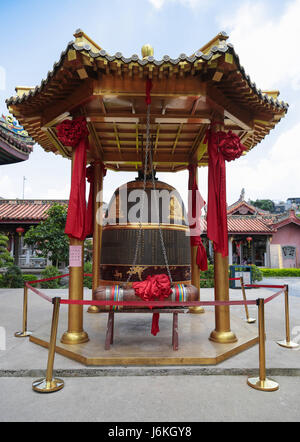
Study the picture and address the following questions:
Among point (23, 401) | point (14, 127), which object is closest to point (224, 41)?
point (23, 401)

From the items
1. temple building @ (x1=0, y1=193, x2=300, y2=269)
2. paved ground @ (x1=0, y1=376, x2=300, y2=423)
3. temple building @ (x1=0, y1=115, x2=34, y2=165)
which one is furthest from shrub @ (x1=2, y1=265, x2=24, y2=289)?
paved ground @ (x1=0, y1=376, x2=300, y2=423)

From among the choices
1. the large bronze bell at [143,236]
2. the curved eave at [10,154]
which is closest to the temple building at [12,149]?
the curved eave at [10,154]

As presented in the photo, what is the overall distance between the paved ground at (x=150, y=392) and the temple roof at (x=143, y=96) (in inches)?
128

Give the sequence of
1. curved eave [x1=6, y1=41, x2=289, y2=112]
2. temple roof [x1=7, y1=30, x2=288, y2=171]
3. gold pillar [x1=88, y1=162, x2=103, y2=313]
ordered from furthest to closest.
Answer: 1. gold pillar [x1=88, y1=162, x2=103, y2=313]
2. temple roof [x1=7, y1=30, x2=288, y2=171]
3. curved eave [x1=6, y1=41, x2=289, y2=112]

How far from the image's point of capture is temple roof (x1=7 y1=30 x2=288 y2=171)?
129 inches

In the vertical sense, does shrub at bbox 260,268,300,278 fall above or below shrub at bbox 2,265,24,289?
below

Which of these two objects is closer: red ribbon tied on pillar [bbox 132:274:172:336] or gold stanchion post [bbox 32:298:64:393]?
gold stanchion post [bbox 32:298:64:393]

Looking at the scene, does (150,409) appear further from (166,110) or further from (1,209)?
(1,209)

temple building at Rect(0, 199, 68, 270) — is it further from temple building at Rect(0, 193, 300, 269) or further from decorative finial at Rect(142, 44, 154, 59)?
decorative finial at Rect(142, 44, 154, 59)

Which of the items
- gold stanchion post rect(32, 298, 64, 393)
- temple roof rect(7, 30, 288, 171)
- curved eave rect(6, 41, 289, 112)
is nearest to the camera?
gold stanchion post rect(32, 298, 64, 393)

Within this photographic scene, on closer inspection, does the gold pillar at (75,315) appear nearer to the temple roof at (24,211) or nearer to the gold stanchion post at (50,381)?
the gold stanchion post at (50,381)

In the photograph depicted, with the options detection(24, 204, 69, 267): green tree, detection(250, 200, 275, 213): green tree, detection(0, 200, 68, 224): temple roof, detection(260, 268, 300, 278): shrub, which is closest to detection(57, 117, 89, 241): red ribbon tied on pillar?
detection(24, 204, 69, 267): green tree

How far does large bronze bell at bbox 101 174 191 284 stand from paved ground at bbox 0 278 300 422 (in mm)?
1377

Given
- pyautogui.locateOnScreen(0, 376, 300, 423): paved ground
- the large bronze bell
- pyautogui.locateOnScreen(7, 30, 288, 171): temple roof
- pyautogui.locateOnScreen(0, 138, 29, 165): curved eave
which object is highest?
pyautogui.locateOnScreen(0, 138, 29, 165): curved eave
